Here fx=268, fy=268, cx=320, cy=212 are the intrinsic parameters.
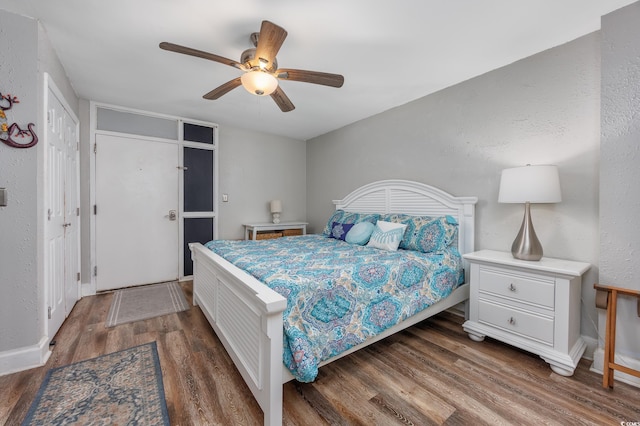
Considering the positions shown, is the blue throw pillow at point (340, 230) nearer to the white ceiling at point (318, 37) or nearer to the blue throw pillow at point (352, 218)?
the blue throw pillow at point (352, 218)

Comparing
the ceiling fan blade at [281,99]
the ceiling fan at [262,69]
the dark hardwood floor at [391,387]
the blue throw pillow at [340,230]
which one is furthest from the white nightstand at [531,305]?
the ceiling fan blade at [281,99]

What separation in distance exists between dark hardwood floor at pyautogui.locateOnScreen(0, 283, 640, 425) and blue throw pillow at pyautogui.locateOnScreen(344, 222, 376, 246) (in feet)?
3.31

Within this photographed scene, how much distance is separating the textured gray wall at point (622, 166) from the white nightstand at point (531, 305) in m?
0.21

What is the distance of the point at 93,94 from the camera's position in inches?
121

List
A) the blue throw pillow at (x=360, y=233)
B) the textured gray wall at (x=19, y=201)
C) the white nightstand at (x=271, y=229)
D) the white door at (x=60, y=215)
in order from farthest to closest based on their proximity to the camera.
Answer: the white nightstand at (x=271, y=229)
the blue throw pillow at (x=360, y=233)
the white door at (x=60, y=215)
the textured gray wall at (x=19, y=201)

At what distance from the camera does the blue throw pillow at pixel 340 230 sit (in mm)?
3229

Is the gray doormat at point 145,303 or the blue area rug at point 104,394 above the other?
the gray doormat at point 145,303

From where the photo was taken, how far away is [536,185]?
1926 millimetres

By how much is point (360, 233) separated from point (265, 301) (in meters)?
1.85

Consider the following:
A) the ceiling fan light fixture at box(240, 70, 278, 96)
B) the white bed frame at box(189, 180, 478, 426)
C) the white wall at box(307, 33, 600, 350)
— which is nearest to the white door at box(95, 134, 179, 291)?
the white bed frame at box(189, 180, 478, 426)

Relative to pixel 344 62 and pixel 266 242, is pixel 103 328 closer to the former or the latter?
pixel 266 242

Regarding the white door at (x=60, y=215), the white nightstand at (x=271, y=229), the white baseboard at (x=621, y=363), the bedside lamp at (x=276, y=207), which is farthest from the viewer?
the bedside lamp at (x=276, y=207)

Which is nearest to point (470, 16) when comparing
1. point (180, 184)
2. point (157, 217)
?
point (180, 184)

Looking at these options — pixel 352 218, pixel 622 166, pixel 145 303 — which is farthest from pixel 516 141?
pixel 145 303
